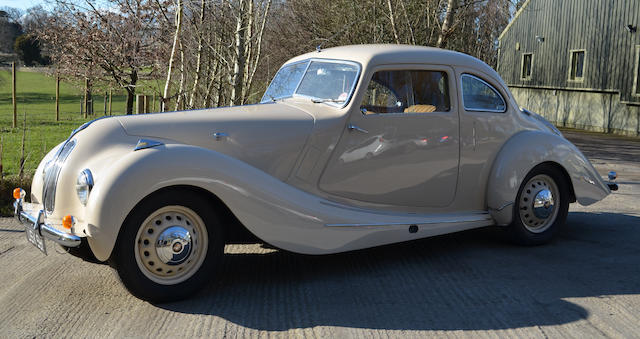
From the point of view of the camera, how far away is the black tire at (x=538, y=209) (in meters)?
6.24

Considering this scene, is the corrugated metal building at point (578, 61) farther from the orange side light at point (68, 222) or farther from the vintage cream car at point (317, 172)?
the orange side light at point (68, 222)

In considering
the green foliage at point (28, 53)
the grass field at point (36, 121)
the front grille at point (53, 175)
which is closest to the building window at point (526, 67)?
the grass field at point (36, 121)

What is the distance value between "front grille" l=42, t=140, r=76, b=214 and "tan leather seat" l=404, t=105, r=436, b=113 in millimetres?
2872

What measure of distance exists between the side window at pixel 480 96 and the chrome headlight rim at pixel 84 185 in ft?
11.4

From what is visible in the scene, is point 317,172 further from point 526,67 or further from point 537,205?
point 526,67

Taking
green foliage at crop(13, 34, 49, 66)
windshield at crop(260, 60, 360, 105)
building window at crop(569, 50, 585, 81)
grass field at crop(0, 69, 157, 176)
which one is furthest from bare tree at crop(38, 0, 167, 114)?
green foliage at crop(13, 34, 49, 66)

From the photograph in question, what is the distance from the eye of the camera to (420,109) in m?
5.84

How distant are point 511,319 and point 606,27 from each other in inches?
926

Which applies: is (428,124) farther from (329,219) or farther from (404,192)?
(329,219)

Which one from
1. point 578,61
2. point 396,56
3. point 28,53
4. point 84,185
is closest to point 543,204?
point 396,56

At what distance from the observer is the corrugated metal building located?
76.2ft

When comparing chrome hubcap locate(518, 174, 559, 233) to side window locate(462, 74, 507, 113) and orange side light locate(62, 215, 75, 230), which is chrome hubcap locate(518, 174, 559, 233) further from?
orange side light locate(62, 215, 75, 230)

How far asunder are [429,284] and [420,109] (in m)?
1.67

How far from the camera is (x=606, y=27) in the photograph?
24609 millimetres
